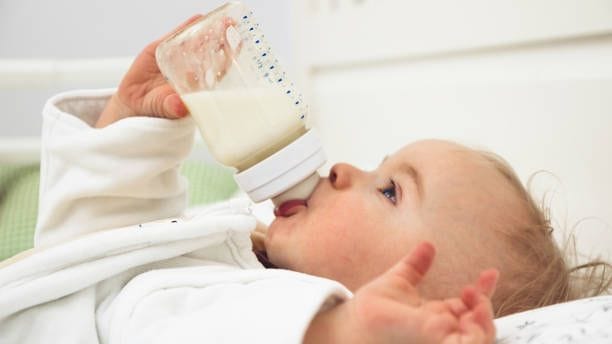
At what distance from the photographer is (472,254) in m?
0.74

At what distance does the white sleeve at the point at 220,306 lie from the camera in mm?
545

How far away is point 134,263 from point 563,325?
1.34 ft

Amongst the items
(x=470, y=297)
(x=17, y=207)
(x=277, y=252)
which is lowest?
(x=17, y=207)

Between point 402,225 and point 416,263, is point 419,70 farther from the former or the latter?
point 416,263

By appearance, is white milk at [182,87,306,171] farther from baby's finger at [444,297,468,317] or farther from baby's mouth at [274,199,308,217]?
baby's finger at [444,297,468,317]

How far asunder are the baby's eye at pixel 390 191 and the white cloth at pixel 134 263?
0.52 ft

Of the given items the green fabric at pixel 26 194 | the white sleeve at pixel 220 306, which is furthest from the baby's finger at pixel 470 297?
the green fabric at pixel 26 194

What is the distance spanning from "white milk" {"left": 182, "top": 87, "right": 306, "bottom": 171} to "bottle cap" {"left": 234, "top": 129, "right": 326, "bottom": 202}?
0.04ft

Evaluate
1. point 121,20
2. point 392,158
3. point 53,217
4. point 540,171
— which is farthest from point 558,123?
point 121,20

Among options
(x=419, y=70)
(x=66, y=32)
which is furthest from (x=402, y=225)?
(x=66, y=32)

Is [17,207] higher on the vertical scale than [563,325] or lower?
lower

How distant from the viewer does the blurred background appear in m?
0.97

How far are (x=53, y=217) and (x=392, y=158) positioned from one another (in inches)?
17.3

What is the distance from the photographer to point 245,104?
0.73m
